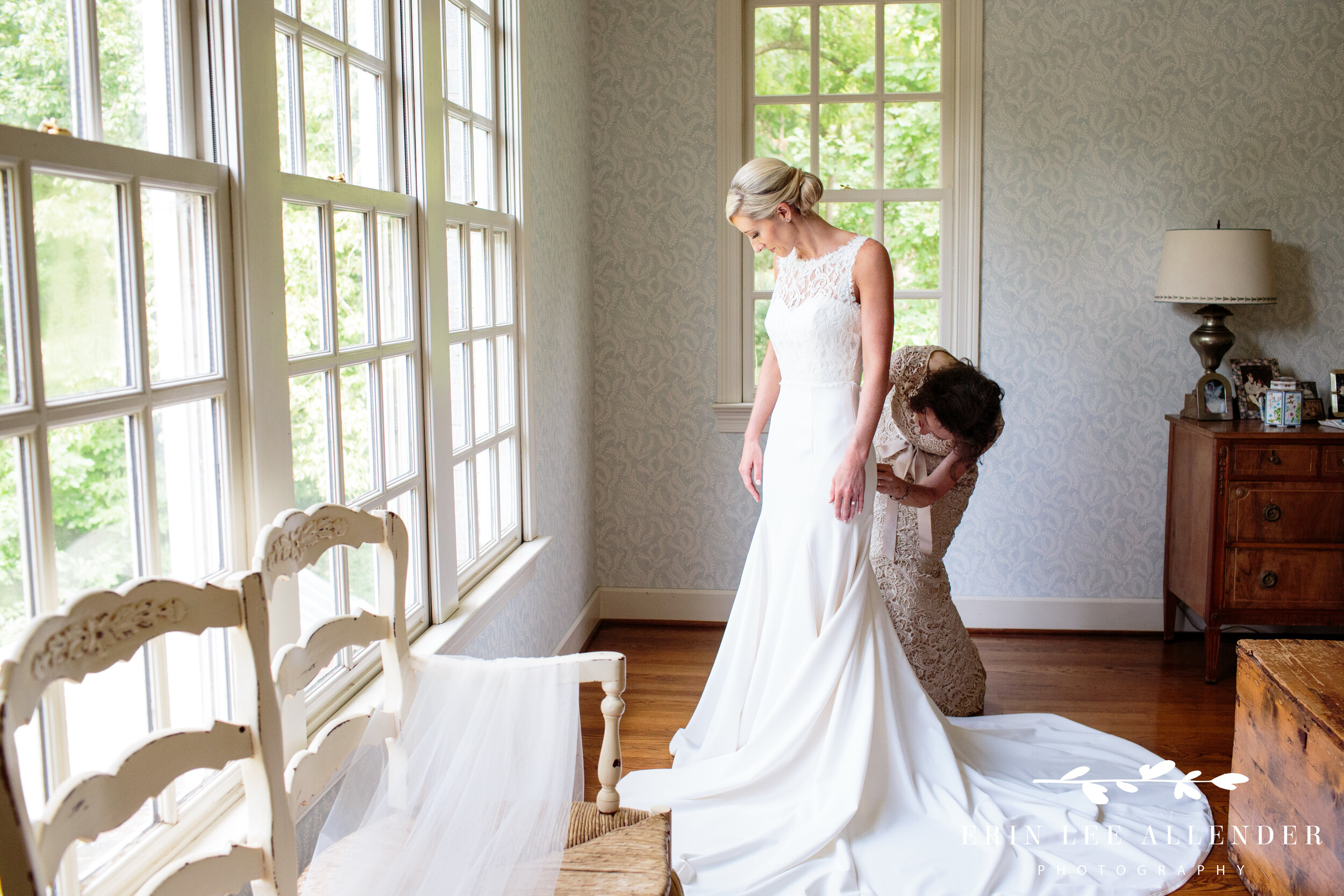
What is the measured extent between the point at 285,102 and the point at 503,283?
1.29m

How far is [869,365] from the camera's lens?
8.18 ft

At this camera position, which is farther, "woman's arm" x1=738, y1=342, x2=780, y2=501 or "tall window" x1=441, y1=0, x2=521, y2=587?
"woman's arm" x1=738, y1=342, x2=780, y2=501

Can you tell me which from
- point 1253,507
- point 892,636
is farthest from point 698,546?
A: point 1253,507

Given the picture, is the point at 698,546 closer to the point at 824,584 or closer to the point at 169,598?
the point at 824,584

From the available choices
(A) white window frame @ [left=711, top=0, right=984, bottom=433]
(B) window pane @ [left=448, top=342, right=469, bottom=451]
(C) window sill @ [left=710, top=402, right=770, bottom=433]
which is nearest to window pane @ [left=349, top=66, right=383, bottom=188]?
(B) window pane @ [left=448, top=342, right=469, bottom=451]

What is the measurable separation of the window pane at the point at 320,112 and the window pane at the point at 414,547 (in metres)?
0.73

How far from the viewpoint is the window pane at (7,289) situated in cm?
112

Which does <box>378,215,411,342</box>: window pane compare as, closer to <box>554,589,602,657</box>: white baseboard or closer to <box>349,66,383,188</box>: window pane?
<box>349,66,383,188</box>: window pane

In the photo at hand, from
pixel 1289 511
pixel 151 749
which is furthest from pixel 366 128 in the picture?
pixel 1289 511

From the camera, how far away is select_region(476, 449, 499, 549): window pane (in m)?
2.82

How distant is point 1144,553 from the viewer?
13.6ft

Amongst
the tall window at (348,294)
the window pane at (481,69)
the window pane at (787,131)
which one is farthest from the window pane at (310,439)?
the window pane at (787,131)

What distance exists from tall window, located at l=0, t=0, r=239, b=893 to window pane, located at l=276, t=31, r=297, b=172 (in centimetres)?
25

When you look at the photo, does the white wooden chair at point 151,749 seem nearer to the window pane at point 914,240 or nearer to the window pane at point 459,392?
the window pane at point 459,392
